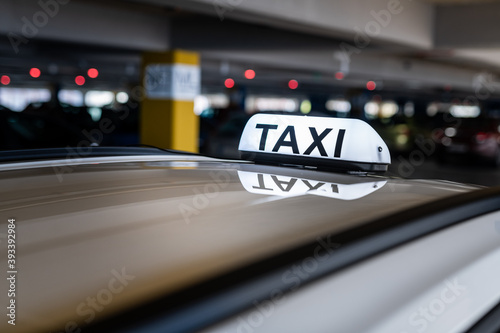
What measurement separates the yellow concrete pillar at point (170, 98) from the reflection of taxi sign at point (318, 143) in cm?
1197

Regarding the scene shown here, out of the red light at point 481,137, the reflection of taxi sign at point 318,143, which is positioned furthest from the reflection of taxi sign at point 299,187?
the red light at point 481,137

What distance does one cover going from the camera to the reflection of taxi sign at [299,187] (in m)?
1.45

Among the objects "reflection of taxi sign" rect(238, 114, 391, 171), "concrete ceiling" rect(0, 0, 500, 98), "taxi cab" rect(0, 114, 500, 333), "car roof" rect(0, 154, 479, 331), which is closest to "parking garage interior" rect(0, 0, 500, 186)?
"concrete ceiling" rect(0, 0, 500, 98)

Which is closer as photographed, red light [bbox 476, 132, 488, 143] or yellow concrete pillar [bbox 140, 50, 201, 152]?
yellow concrete pillar [bbox 140, 50, 201, 152]

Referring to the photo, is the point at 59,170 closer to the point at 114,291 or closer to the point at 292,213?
the point at 292,213

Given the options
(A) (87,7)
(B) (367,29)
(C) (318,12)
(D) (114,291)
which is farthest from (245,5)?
(D) (114,291)

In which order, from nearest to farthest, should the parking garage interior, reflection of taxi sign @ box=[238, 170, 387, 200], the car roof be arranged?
the car roof
reflection of taxi sign @ box=[238, 170, 387, 200]
the parking garage interior

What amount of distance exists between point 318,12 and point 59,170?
Answer: 8070 mm

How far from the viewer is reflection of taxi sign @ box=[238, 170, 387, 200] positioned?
1.45m

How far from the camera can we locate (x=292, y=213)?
1247 mm

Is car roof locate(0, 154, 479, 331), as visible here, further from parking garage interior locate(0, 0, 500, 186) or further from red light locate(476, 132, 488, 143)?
red light locate(476, 132, 488, 143)

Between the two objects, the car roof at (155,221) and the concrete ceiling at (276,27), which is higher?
the concrete ceiling at (276,27)

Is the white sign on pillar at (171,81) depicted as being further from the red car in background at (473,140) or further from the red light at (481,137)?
the red light at (481,137)

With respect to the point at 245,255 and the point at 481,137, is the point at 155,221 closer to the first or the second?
the point at 245,255
